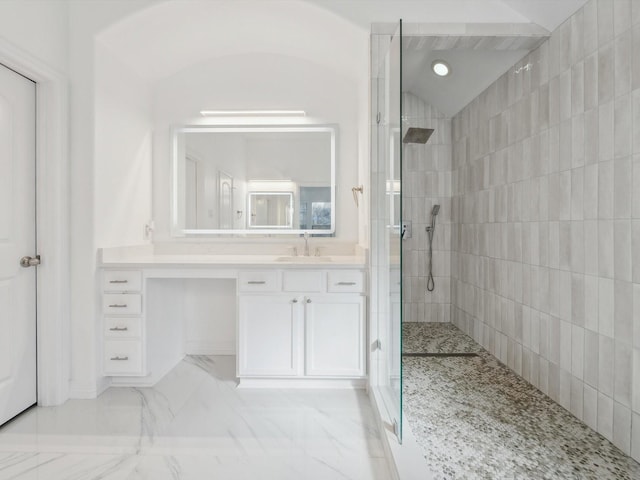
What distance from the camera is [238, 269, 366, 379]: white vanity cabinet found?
8.27 ft

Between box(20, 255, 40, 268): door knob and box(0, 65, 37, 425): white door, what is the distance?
0.02 metres

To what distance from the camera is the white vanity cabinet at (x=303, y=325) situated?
8.27 feet

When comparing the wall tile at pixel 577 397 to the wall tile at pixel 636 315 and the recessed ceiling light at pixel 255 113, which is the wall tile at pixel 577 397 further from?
the recessed ceiling light at pixel 255 113

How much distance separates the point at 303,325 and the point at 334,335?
8.1 inches

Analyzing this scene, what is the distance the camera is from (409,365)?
113 inches

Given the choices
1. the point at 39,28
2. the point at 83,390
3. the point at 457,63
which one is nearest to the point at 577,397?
the point at 457,63

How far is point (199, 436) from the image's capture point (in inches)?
78.3

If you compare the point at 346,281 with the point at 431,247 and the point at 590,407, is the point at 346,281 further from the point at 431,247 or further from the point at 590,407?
the point at 431,247

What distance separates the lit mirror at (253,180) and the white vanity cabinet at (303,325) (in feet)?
2.43

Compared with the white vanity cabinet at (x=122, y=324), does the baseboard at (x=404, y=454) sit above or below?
below

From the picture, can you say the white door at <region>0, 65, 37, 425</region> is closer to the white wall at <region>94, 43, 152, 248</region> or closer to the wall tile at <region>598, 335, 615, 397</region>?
the white wall at <region>94, 43, 152, 248</region>

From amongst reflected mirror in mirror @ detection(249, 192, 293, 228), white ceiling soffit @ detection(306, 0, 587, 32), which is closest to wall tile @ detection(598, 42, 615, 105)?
white ceiling soffit @ detection(306, 0, 587, 32)

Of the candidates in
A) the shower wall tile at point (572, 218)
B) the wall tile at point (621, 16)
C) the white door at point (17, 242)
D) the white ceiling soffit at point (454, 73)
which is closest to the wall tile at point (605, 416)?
the shower wall tile at point (572, 218)

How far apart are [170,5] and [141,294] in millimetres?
1782
